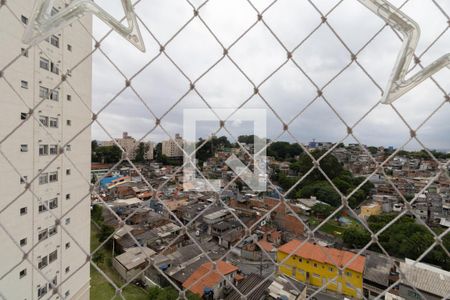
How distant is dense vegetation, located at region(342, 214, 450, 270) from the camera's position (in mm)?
3951

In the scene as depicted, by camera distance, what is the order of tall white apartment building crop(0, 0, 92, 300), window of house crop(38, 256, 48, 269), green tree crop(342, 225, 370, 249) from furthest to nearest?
green tree crop(342, 225, 370, 249)
window of house crop(38, 256, 48, 269)
tall white apartment building crop(0, 0, 92, 300)

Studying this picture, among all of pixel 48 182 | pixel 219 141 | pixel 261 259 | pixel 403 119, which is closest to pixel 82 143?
pixel 48 182

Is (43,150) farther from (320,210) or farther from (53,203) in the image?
(320,210)

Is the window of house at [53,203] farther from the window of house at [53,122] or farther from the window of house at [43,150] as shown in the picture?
the window of house at [53,122]

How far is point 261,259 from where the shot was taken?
4.97 metres

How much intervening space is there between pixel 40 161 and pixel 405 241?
5.48 meters

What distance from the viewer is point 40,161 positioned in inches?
94.7

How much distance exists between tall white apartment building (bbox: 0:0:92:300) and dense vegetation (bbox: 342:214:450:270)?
4.25 metres

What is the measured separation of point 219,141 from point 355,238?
5.88 metres

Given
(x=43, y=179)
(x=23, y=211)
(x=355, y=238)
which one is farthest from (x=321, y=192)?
(x=23, y=211)

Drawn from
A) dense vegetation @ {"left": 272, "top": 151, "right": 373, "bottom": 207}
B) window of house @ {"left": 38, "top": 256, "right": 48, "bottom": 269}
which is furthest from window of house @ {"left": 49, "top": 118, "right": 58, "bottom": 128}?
Result: dense vegetation @ {"left": 272, "top": 151, "right": 373, "bottom": 207}

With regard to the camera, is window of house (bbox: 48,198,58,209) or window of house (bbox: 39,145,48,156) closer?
window of house (bbox: 39,145,48,156)

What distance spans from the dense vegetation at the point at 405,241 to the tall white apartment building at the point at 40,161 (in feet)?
14.0

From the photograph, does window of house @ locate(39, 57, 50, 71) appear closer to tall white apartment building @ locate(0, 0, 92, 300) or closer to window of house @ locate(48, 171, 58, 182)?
tall white apartment building @ locate(0, 0, 92, 300)
